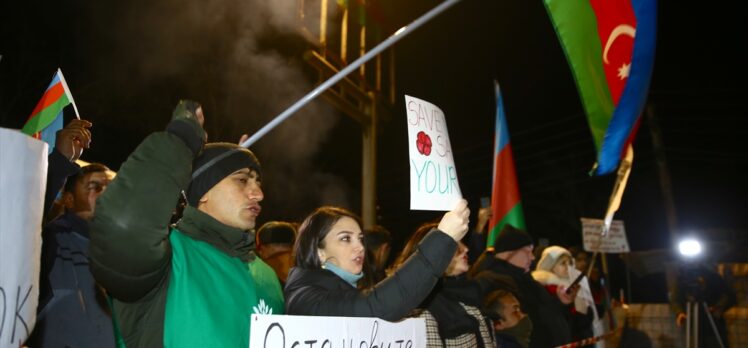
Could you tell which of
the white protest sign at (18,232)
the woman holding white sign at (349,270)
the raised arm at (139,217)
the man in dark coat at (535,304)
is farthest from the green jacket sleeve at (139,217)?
the man in dark coat at (535,304)

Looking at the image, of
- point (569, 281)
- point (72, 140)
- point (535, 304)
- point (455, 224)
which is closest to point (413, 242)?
point (455, 224)

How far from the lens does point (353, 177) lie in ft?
78.2

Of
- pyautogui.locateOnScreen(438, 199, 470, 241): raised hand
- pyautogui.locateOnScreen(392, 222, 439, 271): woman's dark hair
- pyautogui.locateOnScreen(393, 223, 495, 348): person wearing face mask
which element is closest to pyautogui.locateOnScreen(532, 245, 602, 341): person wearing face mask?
pyautogui.locateOnScreen(393, 223, 495, 348): person wearing face mask

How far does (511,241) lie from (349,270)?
3.01 m

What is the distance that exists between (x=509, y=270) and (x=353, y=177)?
1859 centimetres

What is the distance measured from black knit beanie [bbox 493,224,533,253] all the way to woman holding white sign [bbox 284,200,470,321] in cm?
280

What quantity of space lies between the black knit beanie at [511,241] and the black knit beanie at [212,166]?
12.0 ft

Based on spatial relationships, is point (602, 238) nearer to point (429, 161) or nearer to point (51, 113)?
point (429, 161)

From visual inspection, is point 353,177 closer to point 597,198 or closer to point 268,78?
point 268,78

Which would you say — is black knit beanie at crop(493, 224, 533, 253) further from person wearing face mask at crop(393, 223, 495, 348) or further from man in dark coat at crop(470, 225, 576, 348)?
person wearing face mask at crop(393, 223, 495, 348)

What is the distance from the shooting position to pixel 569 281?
6.64 m

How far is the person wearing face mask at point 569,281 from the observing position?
6.58 m

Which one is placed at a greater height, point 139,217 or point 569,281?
point 139,217

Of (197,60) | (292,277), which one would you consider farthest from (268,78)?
(292,277)
